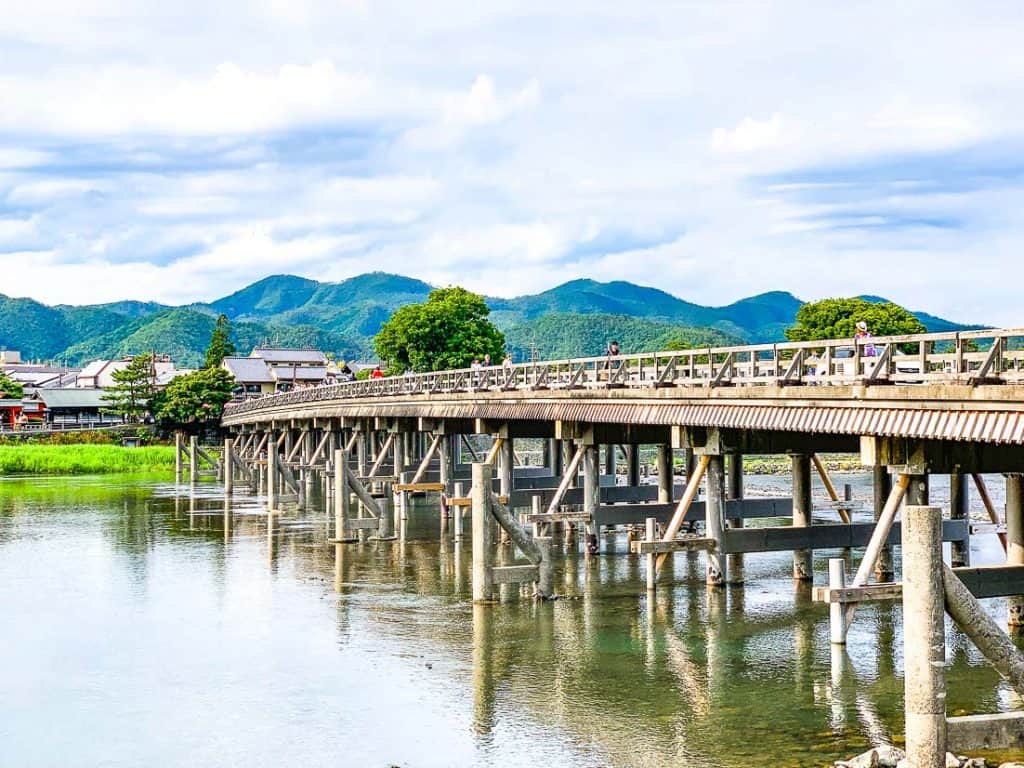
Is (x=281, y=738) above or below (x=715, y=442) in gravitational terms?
below

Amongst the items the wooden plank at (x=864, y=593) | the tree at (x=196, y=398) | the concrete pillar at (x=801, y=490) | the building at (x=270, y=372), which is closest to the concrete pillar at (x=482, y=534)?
the concrete pillar at (x=801, y=490)

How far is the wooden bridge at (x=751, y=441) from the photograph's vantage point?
61.4 feet

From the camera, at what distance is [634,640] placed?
22.6 meters

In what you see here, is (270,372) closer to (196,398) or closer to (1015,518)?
(196,398)

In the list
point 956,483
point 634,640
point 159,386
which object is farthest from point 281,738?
point 159,386

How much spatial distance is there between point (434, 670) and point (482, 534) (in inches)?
193

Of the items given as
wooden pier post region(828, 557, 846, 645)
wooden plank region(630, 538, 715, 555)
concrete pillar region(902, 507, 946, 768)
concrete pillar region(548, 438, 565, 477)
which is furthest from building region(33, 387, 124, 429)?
concrete pillar region(902, 507, 946, 768)

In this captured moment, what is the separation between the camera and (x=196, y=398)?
98.2 meters

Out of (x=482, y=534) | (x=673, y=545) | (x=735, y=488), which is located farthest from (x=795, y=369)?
(x=735, y=488)

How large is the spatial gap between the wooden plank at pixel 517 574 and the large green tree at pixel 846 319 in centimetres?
4665

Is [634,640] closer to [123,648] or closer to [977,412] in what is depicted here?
[977,412]

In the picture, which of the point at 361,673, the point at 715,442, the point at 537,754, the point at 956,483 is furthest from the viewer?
the point at 956,483

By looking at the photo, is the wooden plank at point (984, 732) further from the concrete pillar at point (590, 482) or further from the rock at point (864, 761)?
the concrete pillar at point (590, 482)

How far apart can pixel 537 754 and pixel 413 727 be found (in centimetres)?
235
